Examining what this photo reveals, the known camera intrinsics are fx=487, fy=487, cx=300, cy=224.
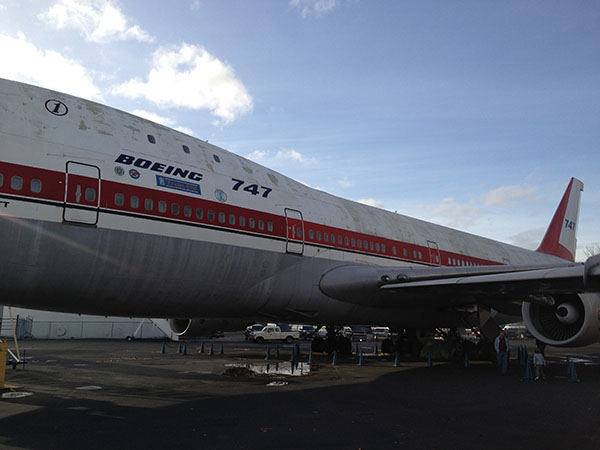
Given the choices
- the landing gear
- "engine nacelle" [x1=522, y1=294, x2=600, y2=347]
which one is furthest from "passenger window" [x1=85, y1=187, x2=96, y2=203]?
the landing gear

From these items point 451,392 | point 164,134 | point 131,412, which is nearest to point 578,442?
point 451,392

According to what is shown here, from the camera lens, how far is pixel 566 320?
12930mm

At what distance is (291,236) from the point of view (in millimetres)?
12547

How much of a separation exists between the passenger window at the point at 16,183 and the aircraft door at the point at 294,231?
20.2 ft

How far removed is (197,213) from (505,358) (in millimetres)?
9901

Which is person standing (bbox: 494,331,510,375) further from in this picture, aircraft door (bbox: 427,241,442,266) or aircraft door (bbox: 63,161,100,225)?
aircraft door (bbox: 63,161,100,225)

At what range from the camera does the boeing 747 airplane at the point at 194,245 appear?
8.38 m

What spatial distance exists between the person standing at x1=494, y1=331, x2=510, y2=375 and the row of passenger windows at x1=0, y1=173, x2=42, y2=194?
499 inches

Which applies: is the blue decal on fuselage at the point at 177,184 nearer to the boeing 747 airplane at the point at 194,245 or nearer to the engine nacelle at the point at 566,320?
the boeing 747 airplane at the point at 194,245

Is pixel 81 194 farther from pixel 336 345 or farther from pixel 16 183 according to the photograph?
pixel 336 345

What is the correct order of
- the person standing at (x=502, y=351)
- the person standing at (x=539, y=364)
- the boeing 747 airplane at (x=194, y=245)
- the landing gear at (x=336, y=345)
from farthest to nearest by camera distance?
1. the landing gear at (x=336, y=345)
2. the person standing at (x=502, y=351)
3. the person standing at (x=539, y=364)
4. the boeing 747 airplane at (x=194, y=245)

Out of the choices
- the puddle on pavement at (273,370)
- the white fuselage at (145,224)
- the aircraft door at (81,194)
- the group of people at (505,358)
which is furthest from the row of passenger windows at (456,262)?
the aircraft door at (81,194)

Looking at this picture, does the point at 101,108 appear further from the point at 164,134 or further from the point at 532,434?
the point at 532,434

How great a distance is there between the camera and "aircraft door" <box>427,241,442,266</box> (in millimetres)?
17656
